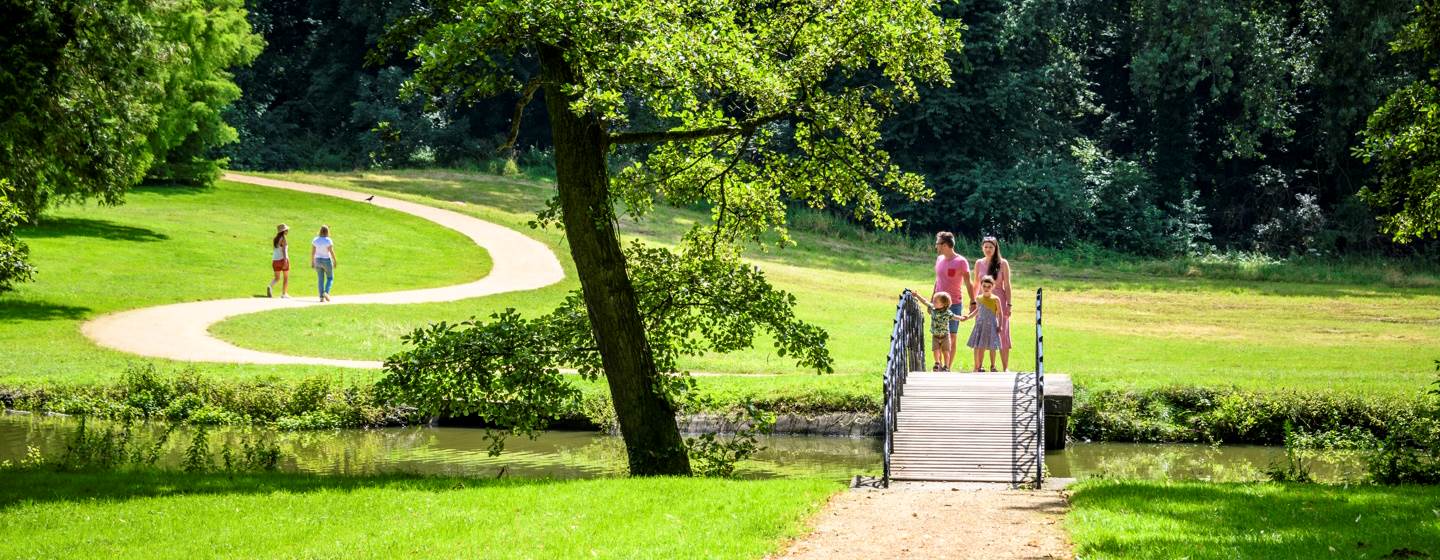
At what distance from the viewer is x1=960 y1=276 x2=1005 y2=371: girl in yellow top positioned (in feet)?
59.8

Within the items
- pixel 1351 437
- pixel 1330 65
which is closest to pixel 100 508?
pixel 1351 437

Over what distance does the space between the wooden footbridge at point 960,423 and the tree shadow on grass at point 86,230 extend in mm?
27002

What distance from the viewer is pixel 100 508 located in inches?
435

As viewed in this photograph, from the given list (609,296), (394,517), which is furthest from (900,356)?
(394,517)

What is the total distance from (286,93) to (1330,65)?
161 ft

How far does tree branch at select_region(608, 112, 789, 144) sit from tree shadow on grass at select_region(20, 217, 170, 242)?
88.3 feet

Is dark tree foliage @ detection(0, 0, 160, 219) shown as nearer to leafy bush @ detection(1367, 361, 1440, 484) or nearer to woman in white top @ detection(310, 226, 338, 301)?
woman in white top @ detection(310, 226, 338, 301)

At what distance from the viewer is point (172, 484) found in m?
12.4

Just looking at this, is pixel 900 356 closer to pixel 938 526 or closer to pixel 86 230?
pixel 938 526

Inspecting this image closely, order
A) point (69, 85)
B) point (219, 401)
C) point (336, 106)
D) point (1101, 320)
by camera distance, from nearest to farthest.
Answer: point (69, 85) < point (219, 401) < point (1101, 320) < point (336, 106)

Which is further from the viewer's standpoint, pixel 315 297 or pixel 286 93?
pixel 286 93

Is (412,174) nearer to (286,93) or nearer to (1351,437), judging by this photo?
(286,93)

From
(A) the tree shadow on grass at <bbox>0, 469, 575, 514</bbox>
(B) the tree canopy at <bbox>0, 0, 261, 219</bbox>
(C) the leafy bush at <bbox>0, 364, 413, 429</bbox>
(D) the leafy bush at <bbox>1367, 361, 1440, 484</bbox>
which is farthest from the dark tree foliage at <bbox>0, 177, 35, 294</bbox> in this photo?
(D) the leafy bush at <bbox>1367, 361, 1440, 484</bbox>

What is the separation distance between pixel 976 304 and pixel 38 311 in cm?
1954
